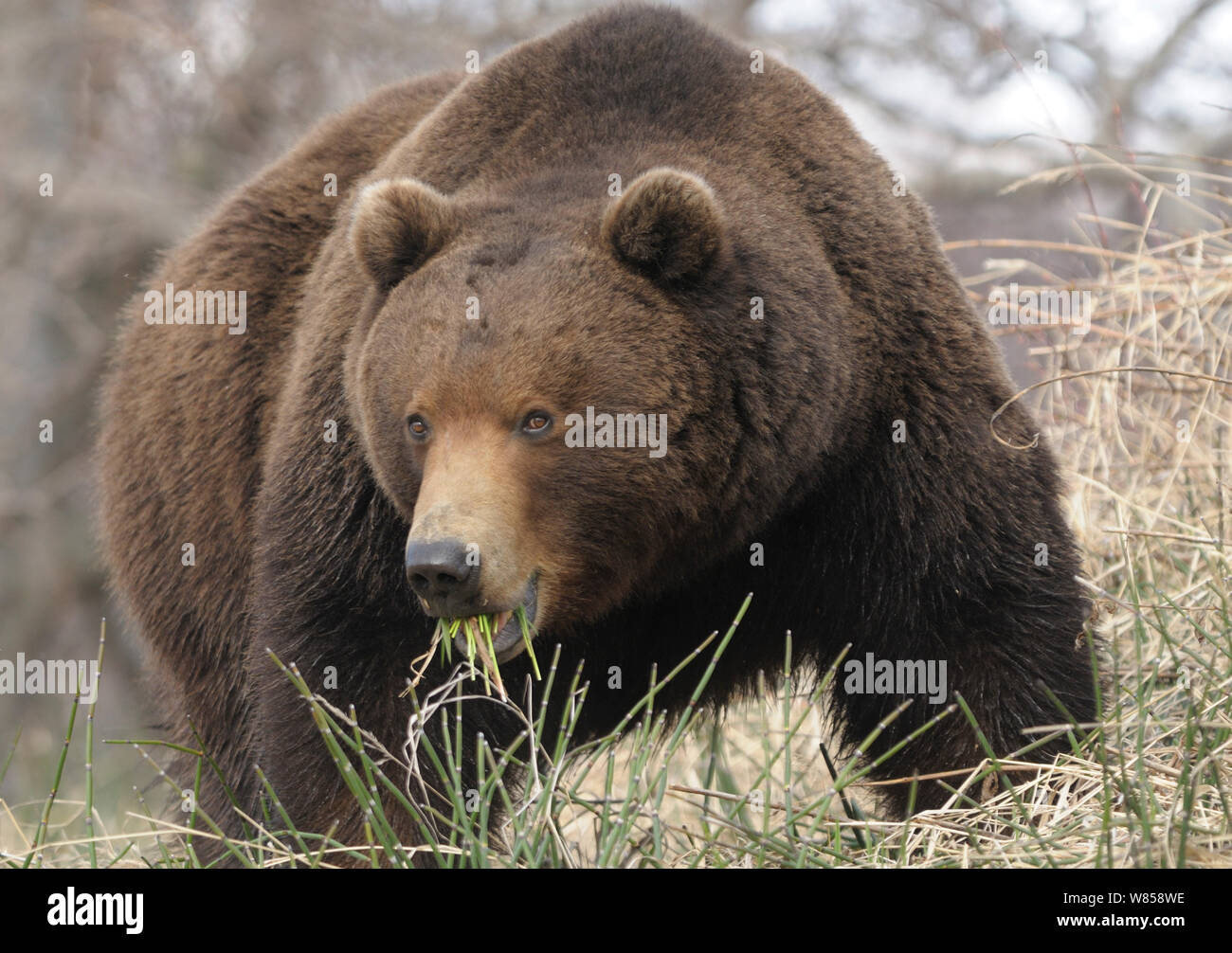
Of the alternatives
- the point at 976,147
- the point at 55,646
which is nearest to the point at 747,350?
the point at 976,147

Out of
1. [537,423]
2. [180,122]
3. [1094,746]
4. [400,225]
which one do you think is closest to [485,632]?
[537,423]

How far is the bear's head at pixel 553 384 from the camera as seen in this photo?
13.5 feet

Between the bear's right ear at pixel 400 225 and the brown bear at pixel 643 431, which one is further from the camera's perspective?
the bear's right ear at pixel 400 225

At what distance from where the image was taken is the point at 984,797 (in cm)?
454

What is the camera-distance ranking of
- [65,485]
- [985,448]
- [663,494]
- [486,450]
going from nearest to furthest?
[486,450] < [663,494] < [985,448] < [65,485]

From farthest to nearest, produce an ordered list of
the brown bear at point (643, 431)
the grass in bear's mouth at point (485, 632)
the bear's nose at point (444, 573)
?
the brown bear at point (643, 431) < the grass in bear's mouth at point (485, 632) < the bear's nose at point (444, 573)

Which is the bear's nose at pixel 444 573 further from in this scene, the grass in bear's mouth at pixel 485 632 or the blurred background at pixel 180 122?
the blurred background at pixel 180 122

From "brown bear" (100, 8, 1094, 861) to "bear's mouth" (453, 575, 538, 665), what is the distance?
0.5 inches

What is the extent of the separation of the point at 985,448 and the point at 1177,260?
2978 millimetres

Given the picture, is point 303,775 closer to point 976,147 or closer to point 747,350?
point 747,350

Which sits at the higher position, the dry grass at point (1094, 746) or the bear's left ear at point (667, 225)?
the bear's left ear at point (667, 225)

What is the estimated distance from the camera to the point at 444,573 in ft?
12.3

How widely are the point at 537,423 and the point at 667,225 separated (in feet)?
2.29

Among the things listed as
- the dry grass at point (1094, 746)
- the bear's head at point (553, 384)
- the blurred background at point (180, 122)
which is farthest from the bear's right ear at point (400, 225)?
the blurred background at point (180, 122)
